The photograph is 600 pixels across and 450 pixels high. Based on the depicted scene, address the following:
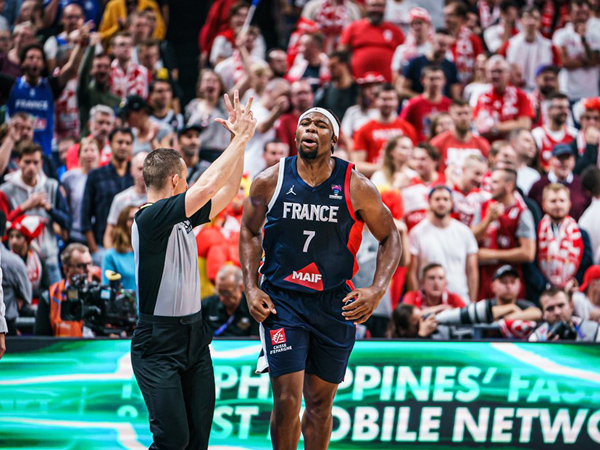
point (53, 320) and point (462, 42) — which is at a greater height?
point (462, 42)

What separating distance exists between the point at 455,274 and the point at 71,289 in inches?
146

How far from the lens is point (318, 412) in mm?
5641

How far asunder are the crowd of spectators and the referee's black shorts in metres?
2.49

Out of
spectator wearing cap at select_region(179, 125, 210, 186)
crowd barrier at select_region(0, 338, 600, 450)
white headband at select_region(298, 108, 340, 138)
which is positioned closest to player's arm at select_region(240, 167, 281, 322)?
white headband at select_region(298, 108, 340, 138)

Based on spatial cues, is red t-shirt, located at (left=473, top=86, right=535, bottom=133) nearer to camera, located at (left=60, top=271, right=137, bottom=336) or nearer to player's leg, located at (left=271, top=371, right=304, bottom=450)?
camera, located at (left=60, top=271, right=137, bottom=336)

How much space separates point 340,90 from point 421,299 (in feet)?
13.0

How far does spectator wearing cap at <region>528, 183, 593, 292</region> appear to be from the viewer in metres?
9.40

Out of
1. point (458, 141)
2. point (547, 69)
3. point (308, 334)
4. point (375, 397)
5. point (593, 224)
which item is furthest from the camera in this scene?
point (547, 69)

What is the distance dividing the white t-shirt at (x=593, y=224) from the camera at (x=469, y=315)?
2548mm

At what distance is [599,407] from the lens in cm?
683

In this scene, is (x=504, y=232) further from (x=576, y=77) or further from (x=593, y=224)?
(x=576, y=77)

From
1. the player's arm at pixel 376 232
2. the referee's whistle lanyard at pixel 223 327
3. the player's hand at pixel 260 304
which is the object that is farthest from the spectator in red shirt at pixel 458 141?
the player's hand at pixel 260 304

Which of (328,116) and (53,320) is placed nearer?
(328,116)

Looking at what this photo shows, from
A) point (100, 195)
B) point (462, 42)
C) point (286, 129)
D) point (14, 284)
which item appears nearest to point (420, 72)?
point (462, 42)
